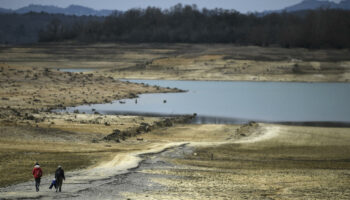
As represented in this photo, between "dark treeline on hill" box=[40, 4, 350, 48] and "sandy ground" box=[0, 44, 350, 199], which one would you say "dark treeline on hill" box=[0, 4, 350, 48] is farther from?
"sandy ground" box=[0, 44, 350, 199]

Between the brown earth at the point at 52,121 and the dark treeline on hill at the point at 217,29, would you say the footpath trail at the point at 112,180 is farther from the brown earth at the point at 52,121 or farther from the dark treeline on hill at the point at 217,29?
the dark treeline on hill at the point at 217,29

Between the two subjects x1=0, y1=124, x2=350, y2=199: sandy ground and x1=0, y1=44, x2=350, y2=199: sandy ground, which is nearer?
x1=0, y1=124, x2=350, y2=199: sandy ground

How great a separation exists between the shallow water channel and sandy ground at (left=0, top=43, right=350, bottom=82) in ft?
28.5

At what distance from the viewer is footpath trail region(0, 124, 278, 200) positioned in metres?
17.6

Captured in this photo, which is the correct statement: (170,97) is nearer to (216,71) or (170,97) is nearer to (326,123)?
(326,123)

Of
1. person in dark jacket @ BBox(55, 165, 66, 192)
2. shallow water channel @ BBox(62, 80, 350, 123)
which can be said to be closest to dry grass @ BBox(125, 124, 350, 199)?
person in dark jacket @ BBox(55, 165, 66, 192)

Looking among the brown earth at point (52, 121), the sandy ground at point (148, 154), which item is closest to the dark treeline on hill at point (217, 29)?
the brown earth at point (52, 121)

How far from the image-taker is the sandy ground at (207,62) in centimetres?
8194

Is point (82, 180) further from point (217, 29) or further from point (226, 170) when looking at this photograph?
point (217, 29)

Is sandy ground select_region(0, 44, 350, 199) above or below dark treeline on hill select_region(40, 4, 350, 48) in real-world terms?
below

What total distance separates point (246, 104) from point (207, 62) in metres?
36.5

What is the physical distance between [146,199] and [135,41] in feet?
378

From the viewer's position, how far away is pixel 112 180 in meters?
20.2

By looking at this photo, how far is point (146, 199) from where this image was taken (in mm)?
17562
